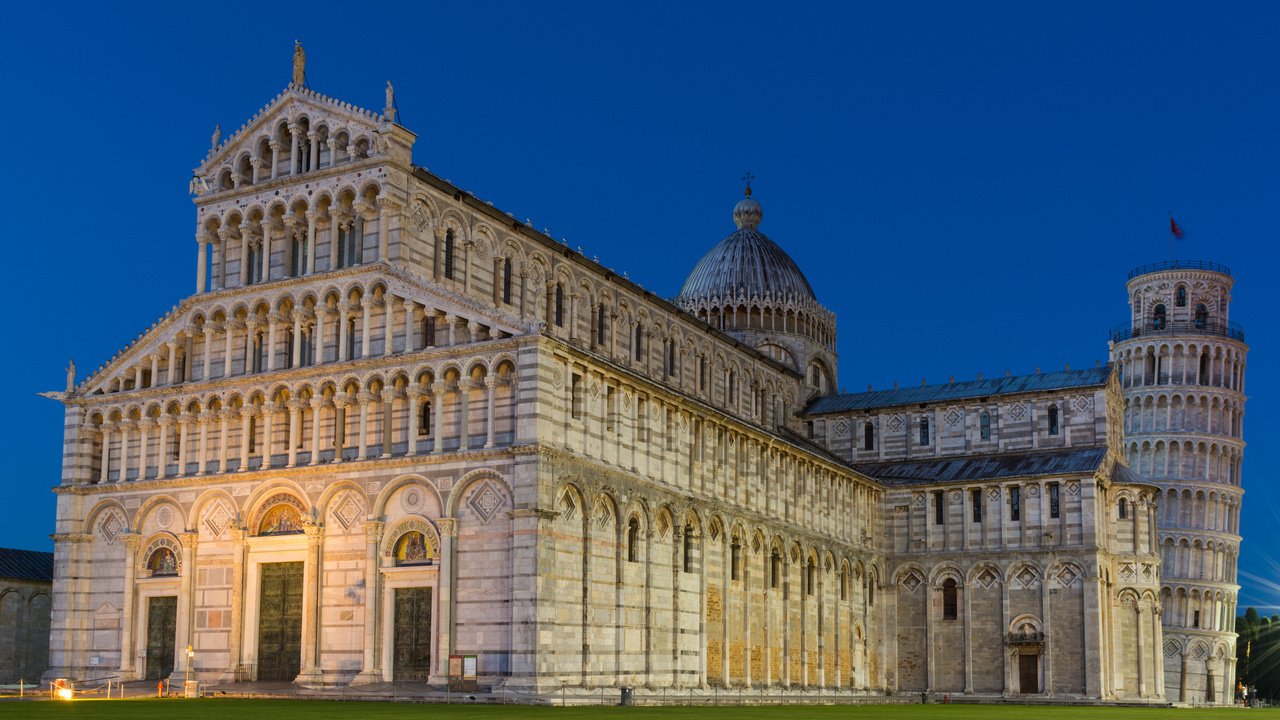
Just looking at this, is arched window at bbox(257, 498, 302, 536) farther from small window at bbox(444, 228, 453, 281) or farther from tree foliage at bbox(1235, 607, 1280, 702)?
tree foliage at bbox(1235, 607, 1280, 702)

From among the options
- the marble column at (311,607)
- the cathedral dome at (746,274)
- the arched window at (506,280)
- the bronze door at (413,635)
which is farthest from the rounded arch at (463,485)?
the cathedral dome at (746,274)

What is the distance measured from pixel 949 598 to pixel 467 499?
35.4 m

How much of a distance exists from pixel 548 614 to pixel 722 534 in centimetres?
1468

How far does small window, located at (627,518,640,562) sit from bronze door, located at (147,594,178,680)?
1666cm

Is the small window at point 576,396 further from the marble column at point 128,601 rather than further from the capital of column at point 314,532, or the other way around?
the marble column at point 128,601

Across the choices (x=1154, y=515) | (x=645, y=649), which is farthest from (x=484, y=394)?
(x=1154, y=515)

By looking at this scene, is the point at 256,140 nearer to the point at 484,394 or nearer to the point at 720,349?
the point at 484,394

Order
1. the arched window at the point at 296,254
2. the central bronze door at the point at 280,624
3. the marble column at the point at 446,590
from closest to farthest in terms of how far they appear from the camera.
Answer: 1. the marble column at the point at 446,590
2. the central bronze door at the point at 280,624
3. the arched window at the point at 296,254

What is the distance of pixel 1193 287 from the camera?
10438 cm

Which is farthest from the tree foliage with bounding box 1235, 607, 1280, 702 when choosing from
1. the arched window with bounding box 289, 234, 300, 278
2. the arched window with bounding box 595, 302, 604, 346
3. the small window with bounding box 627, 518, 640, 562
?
the arched window with bounding box 289, 234, 300, 278

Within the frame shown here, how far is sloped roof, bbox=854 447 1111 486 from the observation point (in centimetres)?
7250

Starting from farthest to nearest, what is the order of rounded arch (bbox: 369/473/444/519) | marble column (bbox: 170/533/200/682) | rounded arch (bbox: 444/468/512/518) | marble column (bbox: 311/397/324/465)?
1. marble column (bbox: 170/533/200/682)
2. marble column (bbox: 311/397/324/465)
3. rounded arch (bbox: 369/473/444/519)
4. rounded arch (bbox: 444/468/512/518)

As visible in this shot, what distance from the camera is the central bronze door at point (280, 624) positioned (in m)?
49.6

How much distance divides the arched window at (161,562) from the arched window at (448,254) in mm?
14436
